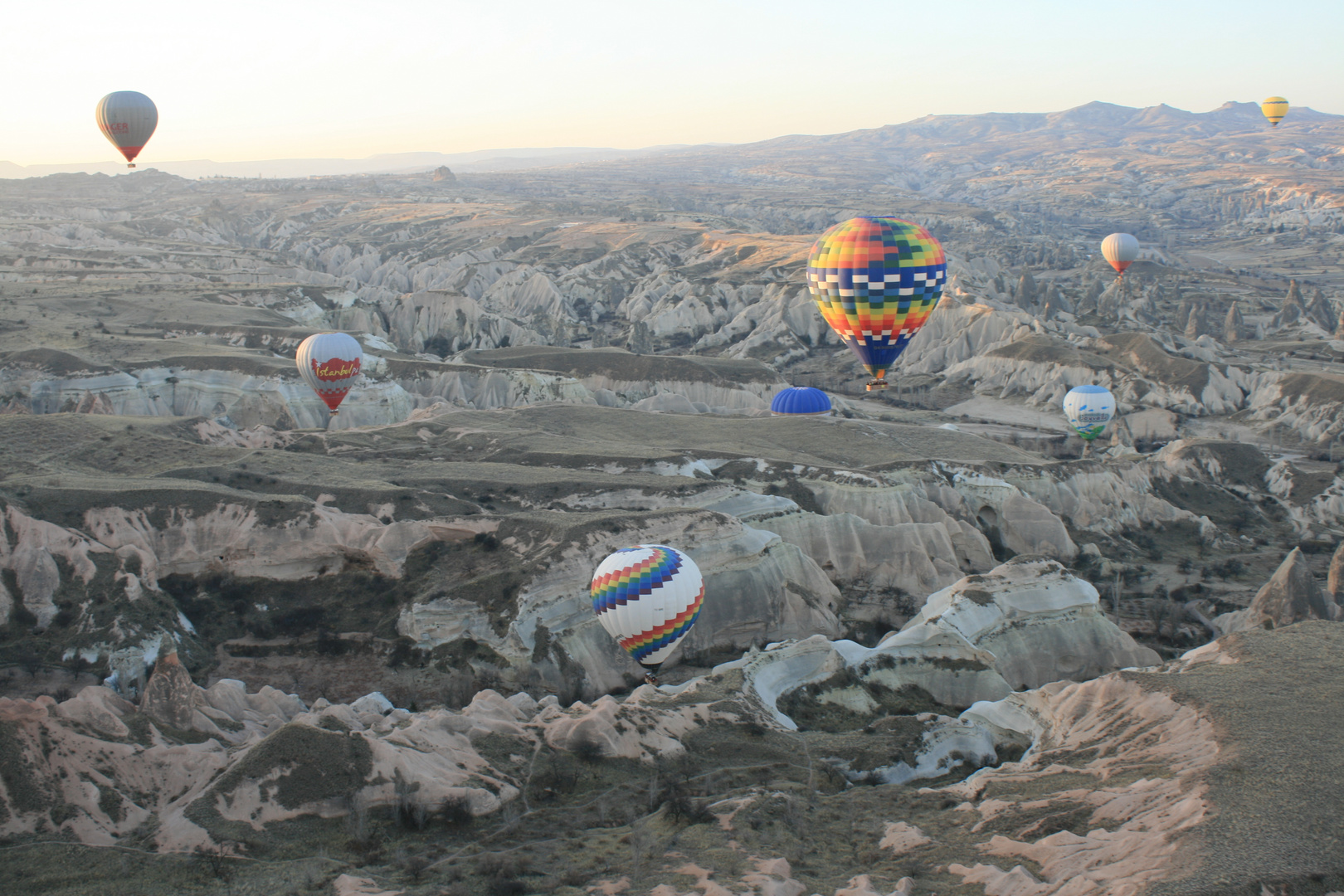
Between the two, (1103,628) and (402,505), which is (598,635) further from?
(1103,628)

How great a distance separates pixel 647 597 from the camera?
33938mm

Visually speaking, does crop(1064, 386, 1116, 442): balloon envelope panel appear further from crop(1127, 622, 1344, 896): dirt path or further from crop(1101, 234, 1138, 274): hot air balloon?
crop(1101, 234, 1138, 274): hot air balloon

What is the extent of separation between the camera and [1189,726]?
24.2 m

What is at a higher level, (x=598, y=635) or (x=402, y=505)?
(x=402, y=505)

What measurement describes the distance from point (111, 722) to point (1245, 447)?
71.4 meters

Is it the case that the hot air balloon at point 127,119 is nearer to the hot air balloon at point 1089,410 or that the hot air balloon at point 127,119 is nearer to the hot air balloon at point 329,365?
the hot air balloon at point 329,365

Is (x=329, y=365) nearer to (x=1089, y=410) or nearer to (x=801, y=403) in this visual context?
(x=801, y=403)

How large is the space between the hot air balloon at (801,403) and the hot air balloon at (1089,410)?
17.0 m

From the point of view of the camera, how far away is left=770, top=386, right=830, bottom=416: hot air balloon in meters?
73.0

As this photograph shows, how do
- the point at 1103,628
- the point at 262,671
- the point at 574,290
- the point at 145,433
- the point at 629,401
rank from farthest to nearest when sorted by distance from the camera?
the point at 574,290 → the point at 629,401 → the point at 145,433 → the point at 1103,628 → the point at 262,671

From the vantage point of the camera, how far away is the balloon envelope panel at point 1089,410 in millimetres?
73500

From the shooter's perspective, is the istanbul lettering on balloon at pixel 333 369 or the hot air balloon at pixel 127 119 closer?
the istanbul lettering on balloon at pixel 333 369

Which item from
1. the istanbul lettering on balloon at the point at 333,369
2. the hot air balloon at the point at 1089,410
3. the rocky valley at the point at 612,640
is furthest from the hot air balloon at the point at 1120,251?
the istanbul lettering on balloon at the point at 333,369

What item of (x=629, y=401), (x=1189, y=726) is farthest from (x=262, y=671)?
(x=629, y=401)
